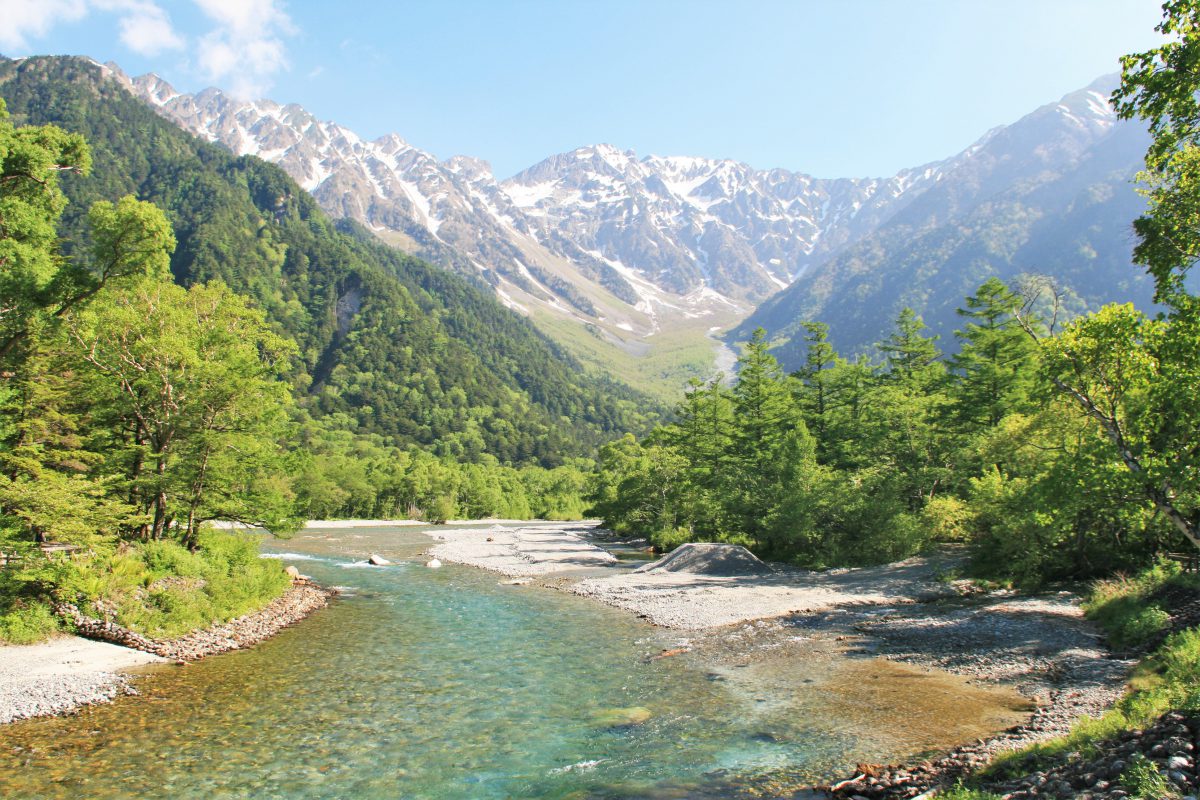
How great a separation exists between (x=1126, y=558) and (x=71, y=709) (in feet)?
119

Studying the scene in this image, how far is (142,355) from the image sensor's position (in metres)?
25.6

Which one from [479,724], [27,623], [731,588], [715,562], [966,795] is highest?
[27,623]

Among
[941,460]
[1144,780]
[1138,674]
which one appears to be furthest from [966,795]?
[941,460]

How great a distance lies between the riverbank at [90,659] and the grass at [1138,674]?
21146 millimetres

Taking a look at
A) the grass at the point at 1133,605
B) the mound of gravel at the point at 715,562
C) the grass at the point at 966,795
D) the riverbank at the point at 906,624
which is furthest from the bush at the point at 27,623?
the grass at the point at 1133,605

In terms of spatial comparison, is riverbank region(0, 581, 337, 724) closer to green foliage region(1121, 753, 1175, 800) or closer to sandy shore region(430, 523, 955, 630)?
sandy shore region(430, 523, 955, 630)

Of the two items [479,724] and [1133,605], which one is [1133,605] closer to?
[1133,605]

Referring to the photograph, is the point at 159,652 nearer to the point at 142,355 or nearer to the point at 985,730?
the point at 142,355

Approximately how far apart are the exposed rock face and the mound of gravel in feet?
79.6

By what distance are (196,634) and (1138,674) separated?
2896 centimetres

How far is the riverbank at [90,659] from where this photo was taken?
52.2 feet

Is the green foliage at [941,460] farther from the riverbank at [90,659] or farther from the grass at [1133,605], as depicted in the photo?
the riverbank at [90,659]

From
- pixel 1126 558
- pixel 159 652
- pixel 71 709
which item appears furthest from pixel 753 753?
pixel 1126 558

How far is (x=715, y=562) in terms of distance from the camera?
4172 cm
